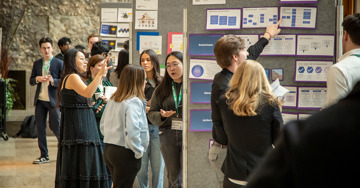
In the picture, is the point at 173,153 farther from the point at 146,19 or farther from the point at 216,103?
the point at 146,19

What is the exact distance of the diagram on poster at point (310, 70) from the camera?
348cm

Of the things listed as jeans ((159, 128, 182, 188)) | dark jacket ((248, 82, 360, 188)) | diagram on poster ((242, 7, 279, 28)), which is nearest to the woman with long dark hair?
jeans ((159, 128, 182, 188))

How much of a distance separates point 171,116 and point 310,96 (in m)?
1.12

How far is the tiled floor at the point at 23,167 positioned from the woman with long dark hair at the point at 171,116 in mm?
1942

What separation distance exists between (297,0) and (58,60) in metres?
4.29

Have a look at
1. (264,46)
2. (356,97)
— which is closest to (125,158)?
(264,46)

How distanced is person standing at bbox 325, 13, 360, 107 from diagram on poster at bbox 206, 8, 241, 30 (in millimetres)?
1019

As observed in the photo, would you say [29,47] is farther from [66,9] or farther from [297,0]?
[297,0]

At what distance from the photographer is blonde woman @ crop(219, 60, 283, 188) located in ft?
7.80

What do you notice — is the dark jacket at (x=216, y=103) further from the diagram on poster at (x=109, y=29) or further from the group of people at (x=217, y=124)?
the diagram on poster at (x=109, y=29)

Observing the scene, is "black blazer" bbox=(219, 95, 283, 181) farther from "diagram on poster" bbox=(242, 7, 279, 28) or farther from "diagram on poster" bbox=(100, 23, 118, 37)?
"diagram on poster" bbox=(100, 23, 118, 37)

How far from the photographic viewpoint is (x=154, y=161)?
167 inches

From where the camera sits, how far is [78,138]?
13.5 feet

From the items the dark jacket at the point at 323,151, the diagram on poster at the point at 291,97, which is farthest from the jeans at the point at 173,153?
the dark jacket at the point at 323,151
